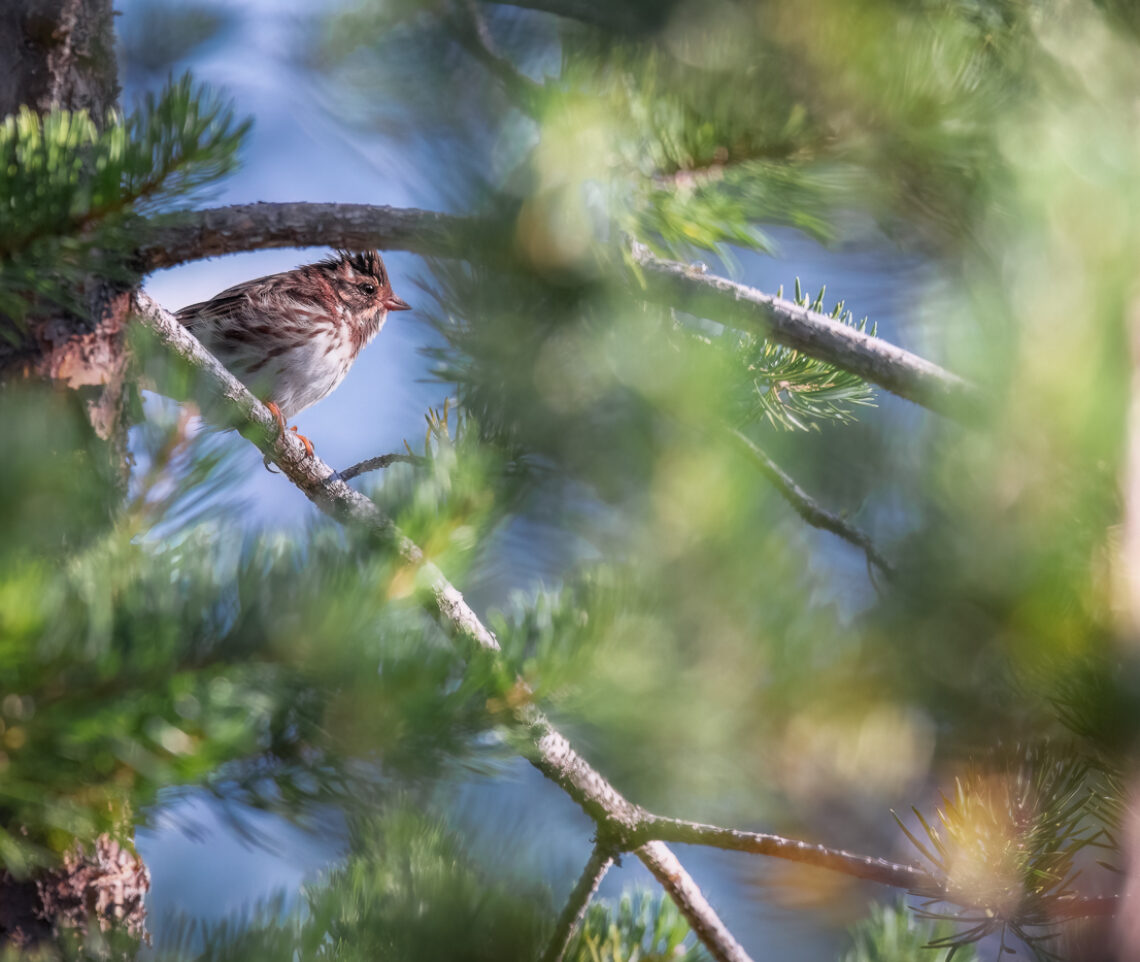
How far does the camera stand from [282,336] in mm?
3545

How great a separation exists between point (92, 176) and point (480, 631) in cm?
76

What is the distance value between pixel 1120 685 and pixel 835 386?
45.8 inches

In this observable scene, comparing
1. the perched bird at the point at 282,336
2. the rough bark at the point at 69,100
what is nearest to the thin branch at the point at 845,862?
the rough bark at the point at 69,100

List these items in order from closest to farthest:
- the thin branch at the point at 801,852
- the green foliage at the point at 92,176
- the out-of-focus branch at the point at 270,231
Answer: the green foliage at the point at 92,176
the thin branch at the point at 801,852
the out-of-focus branch at the point at 270,231

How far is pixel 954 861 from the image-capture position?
1395 millimetres

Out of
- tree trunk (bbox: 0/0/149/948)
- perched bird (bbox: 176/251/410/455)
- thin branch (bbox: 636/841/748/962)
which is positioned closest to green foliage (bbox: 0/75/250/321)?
tree trunk (bbox: 0/0/149/948)

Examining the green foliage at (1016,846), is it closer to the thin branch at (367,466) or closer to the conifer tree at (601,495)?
the conifer tree at (601,495)

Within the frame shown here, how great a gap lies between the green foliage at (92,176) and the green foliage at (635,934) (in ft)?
3.99

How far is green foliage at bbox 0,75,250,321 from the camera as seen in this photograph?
125 centimetres

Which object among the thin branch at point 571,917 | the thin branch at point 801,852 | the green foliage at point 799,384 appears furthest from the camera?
the green foliage at point 799,384

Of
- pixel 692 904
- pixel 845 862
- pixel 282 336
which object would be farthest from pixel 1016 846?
pixel 282 336

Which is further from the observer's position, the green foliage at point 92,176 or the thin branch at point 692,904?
the thin branch at point 692,904

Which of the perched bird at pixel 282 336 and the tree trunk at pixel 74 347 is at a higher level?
the perched bird at pixel 282 336

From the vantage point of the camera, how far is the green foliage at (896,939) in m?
1.63
